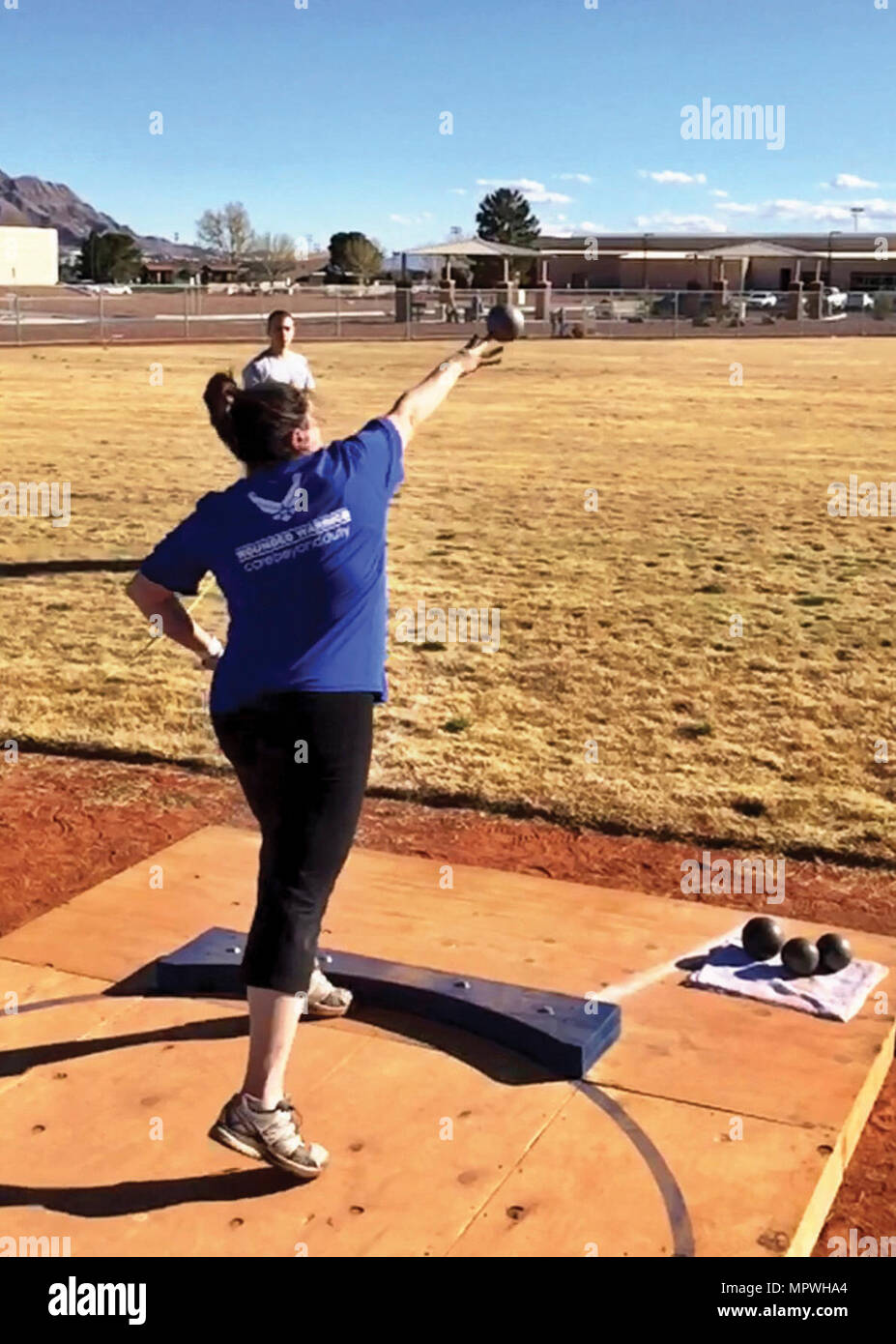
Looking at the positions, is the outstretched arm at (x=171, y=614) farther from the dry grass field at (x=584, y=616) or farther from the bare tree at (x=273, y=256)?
the bare tree at (x=273, y=256)

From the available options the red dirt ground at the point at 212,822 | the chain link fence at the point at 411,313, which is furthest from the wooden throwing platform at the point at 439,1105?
the chain link fence at the point at 411,313

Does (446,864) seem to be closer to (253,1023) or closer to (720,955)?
(720,955)

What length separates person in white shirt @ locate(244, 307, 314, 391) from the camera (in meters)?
8.82

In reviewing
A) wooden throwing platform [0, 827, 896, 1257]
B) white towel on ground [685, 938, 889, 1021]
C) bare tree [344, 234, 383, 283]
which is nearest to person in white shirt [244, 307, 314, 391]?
wooden throwing platform [0, 827, 896, 1257]

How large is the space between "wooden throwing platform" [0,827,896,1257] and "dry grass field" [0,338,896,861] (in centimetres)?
169

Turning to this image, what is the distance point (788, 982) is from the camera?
15.3 ft

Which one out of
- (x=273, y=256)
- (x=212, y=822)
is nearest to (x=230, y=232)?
(x=273, y=256)

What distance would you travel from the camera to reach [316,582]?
3328 mm

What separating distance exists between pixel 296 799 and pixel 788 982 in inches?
78.6

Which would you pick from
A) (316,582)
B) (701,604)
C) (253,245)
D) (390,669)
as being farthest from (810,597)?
(253,245)

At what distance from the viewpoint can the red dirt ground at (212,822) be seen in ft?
18.6

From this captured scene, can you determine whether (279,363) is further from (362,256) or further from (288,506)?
(362,256)

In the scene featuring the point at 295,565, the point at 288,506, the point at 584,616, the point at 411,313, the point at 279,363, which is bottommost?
the point at 584,616

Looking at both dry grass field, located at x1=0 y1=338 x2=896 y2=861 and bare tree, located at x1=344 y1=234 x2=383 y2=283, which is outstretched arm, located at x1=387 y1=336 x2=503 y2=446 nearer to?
dry grass field, located at x1=0 y1=338 x2=896 y2=861
